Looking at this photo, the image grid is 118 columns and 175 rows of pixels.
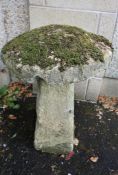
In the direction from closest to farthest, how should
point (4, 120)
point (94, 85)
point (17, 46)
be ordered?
point (17, 46) → point (4, 120) → point (94, 85)

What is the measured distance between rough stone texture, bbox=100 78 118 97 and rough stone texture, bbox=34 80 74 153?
1102 millimetres

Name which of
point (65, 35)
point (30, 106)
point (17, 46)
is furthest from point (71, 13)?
point (30, 106)

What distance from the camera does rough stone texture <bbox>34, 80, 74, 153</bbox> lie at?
2145 millimetres

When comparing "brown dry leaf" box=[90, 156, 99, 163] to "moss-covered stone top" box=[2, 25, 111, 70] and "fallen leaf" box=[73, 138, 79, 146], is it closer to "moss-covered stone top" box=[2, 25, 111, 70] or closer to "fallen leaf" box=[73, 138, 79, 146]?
"fallen leaf" box=[73, 138, 79, 146]

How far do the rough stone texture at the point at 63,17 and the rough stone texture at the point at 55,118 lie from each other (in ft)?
2.96

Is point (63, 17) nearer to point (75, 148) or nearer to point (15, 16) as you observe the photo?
point (15, 16)

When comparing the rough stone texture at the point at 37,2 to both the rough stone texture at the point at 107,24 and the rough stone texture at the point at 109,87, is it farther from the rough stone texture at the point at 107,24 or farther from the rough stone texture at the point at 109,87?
the rough stone texture at the point at 109,87

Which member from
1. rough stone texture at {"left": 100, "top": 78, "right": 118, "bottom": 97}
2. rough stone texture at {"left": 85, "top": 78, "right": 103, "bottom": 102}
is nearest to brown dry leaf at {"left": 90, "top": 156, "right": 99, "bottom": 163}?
rough stone texture at {"left": 85, "top": 78, "right": 103, "bottom": 102}

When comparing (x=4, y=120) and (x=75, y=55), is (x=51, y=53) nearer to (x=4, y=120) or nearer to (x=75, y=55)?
(x=75, y=55)

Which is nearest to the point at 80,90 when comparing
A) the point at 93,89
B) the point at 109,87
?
the point at 93,89

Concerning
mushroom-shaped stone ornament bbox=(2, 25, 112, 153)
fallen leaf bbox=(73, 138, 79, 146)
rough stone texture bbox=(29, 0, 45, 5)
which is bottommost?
fallen leaf bbox=(73, 138, 79, 146)

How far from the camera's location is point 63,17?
276 centimetres

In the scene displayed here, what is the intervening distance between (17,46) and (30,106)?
4.22ft

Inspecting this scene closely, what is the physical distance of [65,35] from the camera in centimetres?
204
